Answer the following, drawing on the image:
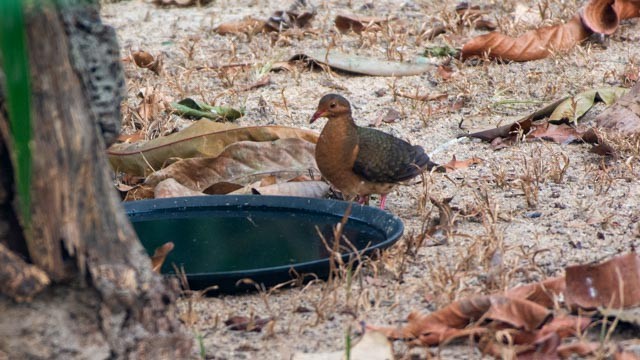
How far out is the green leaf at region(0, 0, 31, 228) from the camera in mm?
2109

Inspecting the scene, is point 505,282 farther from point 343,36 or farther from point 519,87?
point 343,36

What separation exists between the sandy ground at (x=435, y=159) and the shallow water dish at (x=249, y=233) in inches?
3.5

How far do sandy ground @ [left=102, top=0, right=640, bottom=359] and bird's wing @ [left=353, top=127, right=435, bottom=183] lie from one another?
0.14m

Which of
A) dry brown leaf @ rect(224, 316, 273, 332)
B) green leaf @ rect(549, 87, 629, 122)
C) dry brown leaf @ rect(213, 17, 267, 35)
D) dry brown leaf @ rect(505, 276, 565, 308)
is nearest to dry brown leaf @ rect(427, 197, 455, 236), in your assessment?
dry brown leaf @ rect(505, 276, 565, 308)

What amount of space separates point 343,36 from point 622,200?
3.08m

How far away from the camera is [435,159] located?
525 cm

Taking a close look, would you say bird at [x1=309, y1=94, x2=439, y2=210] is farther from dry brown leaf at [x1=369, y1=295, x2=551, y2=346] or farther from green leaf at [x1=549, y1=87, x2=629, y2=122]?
dry brown leaf at [x1=369, y1=295, x2=551, y2=346]

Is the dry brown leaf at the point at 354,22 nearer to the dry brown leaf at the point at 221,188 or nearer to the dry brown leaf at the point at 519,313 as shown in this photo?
the dry brown leaf at the point at 221,188

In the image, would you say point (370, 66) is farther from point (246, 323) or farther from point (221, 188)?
point (246, 323)

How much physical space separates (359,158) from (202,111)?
4.12 feet

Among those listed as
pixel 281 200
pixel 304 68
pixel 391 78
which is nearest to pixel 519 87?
pixel 391 78

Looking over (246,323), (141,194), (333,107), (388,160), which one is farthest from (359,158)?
(246,323)

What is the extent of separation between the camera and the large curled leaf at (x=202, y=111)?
18.4 feet

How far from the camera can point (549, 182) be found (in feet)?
15.4
